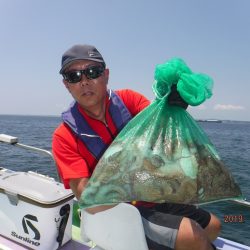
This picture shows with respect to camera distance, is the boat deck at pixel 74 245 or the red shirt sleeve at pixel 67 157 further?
the boat deck at pixel 74 245

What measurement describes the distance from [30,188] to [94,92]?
0.97 metres

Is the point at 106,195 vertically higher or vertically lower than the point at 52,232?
higher

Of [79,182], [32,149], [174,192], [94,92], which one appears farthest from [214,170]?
[32,149]

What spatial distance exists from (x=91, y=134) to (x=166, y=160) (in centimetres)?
84

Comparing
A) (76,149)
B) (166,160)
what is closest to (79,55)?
(76,149)

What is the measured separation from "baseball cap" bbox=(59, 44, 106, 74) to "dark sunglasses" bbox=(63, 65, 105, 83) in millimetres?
54

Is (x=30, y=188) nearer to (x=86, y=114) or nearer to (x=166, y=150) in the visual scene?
(x=86, y=114)

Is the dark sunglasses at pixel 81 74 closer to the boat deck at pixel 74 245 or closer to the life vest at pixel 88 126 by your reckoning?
the life vest at pixel 88 126

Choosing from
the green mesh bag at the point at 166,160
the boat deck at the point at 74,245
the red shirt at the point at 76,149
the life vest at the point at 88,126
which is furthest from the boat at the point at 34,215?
the green mesh bag at the point at 166,160

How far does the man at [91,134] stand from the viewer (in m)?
1.97

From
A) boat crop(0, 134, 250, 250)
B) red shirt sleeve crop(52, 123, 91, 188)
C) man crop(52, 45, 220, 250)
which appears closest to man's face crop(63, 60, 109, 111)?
man crop(52, 45, 220, 250)

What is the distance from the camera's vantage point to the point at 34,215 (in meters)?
2.40

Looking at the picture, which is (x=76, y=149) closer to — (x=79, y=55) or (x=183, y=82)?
(x=79, y=55)

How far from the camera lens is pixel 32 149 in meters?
3.52
